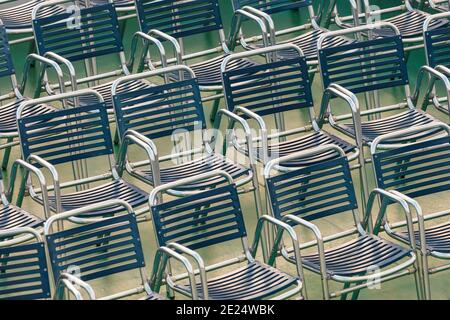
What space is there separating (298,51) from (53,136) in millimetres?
1614

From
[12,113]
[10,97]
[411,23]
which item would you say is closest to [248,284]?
[12,113]

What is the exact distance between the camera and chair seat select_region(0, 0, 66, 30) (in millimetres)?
8781

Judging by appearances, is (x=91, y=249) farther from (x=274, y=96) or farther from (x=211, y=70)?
(x=211, y=70)

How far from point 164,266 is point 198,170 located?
1091mm

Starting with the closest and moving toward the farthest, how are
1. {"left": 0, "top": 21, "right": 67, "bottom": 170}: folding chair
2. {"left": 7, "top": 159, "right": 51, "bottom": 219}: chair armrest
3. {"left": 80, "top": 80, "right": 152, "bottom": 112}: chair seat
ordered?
1. {"left": 7, "top": 159, "right": 51, "bottom": 219}: chair armrest
2. {"left": 0, "top": 21, "right": 67, "bottom": 170}: folding chair
3. {"left": 80, "top": 80, "right": 152, "bottom": 112}: chair seat

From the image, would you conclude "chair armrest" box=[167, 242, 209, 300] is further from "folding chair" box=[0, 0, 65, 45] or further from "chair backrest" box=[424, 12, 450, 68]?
"folding chair" box=[0, 0, 65, 45]

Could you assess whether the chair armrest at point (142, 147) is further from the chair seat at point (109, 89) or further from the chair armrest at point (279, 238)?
the chair armrest at point (279, 238)

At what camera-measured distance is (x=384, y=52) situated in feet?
26.8

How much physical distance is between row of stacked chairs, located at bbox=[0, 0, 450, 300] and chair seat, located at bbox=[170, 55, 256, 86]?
0.04 ft

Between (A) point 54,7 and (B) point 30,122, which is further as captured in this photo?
(A) point 54,7

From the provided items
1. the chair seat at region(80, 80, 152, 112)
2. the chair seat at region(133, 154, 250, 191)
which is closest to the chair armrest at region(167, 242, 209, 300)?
the chair seat at region(133, 154, 250, 191)

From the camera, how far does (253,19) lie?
8.48 m
